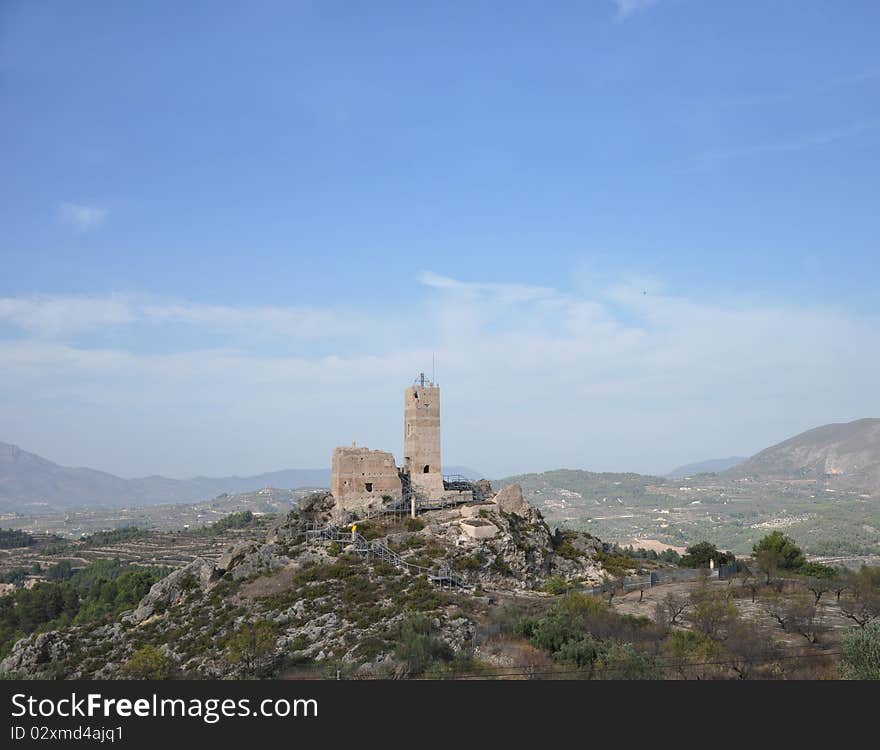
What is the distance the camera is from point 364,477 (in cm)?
6025

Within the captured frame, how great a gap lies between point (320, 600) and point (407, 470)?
57.0 feet

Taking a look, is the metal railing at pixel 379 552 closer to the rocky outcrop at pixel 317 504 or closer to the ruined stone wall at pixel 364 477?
the rocky outcrop at pixel 317 504

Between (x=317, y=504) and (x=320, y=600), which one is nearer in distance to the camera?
(x=320, y=600)

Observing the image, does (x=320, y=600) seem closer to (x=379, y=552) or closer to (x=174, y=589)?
(x=379, y=552)

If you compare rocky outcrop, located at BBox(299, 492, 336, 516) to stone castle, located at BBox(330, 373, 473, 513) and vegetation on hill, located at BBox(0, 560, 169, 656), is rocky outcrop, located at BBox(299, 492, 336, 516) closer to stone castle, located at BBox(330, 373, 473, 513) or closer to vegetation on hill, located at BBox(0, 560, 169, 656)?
stone castle, located at BBox(330, 373, 473, 513)

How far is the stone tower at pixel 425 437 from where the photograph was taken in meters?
61.1

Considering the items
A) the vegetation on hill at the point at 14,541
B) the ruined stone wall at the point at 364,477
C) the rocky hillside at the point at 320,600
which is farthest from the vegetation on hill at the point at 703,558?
the vegetation on hill at the point at 14,541

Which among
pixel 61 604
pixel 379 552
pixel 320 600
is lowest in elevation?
pixel 61 604

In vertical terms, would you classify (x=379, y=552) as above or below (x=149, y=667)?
above

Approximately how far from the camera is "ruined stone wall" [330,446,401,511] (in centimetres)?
6016

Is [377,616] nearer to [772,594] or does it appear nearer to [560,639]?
[560,639]

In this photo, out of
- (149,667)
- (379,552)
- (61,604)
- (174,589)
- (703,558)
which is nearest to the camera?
(149,667)

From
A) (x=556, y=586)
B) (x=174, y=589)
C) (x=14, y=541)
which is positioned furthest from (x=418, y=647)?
(x=14, y=541)
